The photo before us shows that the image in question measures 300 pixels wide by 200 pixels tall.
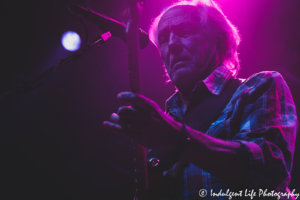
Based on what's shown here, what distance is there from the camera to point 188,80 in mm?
A: 1801

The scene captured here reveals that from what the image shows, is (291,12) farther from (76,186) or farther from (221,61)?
(76,186)

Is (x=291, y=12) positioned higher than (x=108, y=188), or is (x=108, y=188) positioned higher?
(x=291, y=12)

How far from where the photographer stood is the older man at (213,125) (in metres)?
0.63

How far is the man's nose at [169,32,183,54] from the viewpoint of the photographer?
1.87 metres

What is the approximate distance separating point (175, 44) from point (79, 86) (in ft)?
10.6

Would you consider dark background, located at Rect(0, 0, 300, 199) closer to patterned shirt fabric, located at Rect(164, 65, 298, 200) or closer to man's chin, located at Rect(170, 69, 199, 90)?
man's chin, located at Rect(170, 69, 199, 90)

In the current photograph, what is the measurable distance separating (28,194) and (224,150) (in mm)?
4703

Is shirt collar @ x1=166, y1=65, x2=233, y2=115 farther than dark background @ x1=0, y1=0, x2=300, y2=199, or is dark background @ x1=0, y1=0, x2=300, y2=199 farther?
dark background @ x1=0, y1=0, x2=300, y2=199

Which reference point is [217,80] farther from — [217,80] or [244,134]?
[244,134]

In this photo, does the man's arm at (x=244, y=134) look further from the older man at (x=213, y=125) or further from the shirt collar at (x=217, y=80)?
the shirt collar at (x=217, y=80)

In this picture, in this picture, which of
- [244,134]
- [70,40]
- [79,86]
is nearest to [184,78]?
[244,134]

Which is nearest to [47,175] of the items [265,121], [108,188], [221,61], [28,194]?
[28,194]

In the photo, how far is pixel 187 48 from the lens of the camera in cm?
184

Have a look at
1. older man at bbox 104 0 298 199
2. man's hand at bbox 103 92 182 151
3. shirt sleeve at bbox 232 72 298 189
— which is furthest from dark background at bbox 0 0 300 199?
man's hand at bbox 103 92 182 151
